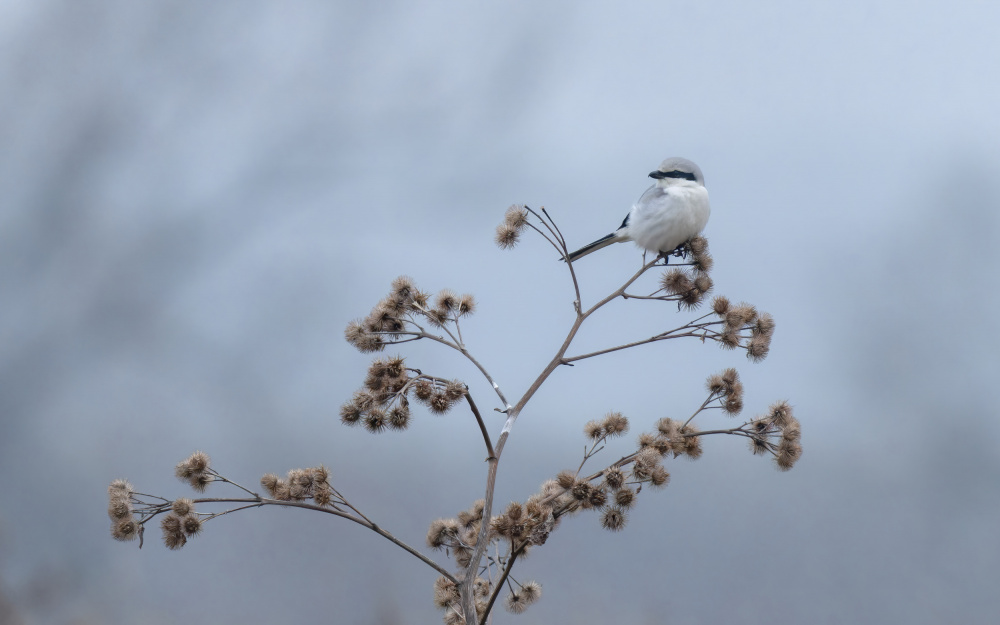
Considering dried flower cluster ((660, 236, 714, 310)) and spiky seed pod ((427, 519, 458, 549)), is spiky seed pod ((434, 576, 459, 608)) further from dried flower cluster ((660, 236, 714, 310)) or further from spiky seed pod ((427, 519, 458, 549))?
dried flower cluster ((660, 236, 714, 310))

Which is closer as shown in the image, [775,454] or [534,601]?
[775,454]

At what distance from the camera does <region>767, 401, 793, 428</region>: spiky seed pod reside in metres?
1.49

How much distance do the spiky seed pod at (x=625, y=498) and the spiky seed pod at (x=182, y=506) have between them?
718 millimetres

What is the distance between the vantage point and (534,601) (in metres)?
1.60

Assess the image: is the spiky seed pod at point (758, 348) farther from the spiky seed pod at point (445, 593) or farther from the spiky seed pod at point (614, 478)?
the spiky seed pod at point (445, 593)

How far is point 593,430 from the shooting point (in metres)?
1.52

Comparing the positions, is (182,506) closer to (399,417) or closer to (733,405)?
(399,417)

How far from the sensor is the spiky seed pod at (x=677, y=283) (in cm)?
159

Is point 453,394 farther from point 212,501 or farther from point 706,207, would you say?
point 706,207

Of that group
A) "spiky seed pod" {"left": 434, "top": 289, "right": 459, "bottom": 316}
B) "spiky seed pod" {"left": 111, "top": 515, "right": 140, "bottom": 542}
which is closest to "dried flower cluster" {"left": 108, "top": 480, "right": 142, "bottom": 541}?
"spiky seed pod" {"left": 111, "top": 515, "right": 140, "bottom": 542}

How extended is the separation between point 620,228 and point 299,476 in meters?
0.97

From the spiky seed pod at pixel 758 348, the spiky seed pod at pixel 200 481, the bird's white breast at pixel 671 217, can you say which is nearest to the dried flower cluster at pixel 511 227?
the bird's white breast at pixel 671 217

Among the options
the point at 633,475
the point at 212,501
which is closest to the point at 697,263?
the point at 633,475

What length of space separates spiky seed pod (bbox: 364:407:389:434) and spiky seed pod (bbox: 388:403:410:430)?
1 centimetres
